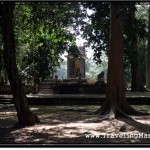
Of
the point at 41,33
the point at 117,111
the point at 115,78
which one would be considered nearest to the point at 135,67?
the point at 115,78

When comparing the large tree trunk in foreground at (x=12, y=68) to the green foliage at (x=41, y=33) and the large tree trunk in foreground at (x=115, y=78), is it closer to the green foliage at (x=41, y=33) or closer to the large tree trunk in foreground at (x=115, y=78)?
the green foliage at (x=41, y=33)

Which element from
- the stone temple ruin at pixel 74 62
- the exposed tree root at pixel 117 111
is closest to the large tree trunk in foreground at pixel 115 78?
the exposed tree root at pixel 117 111

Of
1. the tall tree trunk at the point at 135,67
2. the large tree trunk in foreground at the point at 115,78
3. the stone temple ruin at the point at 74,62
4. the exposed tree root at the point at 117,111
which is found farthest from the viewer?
the stone temple ruin at the point at 74,62

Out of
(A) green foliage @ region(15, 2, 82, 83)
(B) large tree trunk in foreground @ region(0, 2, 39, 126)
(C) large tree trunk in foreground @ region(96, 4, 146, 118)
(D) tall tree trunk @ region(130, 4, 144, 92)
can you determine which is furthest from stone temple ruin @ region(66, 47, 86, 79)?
(B) large tree trunk in foreground @ region(0, 2, 39, 126)

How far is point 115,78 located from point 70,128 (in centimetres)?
371

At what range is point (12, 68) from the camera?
37.2 ft

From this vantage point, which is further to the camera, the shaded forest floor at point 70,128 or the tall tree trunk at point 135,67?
the tall tree trunk at point 135,67

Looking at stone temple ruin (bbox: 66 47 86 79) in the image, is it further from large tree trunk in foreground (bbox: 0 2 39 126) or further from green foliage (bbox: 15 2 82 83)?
large tree trunk in foreground (bbox: 0 2 39 126)

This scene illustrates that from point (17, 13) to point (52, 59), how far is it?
2.87 meters

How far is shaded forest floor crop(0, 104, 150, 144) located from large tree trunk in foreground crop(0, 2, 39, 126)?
360 millimetres

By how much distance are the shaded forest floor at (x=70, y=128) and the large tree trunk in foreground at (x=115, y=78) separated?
45 centimetres

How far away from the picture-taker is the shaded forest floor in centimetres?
920

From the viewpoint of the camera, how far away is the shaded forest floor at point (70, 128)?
30.2 ft

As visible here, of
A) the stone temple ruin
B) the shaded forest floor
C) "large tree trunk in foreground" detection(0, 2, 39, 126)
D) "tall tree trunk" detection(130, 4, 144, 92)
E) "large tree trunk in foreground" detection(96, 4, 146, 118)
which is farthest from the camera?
the stone temple ruin
